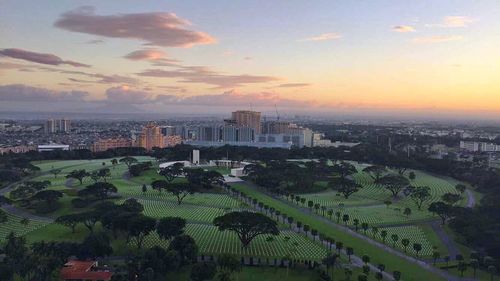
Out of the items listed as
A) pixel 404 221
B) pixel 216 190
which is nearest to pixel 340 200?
pixel 404 221

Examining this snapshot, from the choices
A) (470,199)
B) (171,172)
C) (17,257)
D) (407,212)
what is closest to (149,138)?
(171,172)

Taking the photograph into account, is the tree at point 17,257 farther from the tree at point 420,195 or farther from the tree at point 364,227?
the tree at point 420,195

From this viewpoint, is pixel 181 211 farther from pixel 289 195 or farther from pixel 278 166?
pixel 278 166

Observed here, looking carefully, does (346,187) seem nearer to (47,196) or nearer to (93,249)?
(47,196)

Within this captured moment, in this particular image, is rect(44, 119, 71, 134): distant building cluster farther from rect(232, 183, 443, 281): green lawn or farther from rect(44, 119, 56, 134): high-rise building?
rect(232, 183, 443, 281): green lawn

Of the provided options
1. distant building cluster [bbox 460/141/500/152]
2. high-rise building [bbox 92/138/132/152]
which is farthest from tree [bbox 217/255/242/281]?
distant building cluster [bbox 460/141/500/152]
